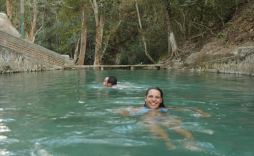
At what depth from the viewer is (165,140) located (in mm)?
3785

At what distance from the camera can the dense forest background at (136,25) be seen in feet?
77.3

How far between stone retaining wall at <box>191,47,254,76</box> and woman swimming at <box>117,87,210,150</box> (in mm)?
9433

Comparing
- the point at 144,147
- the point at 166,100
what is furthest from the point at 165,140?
the point at 166,100

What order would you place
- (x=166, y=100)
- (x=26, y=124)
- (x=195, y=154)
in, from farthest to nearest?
1. (x=166, y=100)
2. (x=26, y=124)
3. (x=195, y=154)

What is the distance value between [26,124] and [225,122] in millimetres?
3106

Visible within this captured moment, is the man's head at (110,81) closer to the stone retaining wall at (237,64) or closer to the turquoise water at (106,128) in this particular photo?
the turquoise water at (106,128)

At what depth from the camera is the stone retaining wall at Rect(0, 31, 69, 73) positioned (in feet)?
60.4

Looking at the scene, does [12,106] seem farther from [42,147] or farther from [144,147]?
[144,147]

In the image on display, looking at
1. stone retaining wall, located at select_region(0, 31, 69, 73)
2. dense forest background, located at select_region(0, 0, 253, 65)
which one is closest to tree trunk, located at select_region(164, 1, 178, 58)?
dense forest background, located at select_region(0, 0, 253, 65)

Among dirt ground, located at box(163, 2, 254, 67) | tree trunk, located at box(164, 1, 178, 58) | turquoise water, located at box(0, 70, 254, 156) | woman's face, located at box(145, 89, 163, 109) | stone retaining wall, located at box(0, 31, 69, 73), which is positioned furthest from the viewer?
tree trunk, located at box(164, 1, 178, 58)

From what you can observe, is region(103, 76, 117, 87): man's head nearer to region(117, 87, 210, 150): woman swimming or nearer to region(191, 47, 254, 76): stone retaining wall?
region(117, 87, 210, 150): woman swimming

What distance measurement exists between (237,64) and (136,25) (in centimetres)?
1676

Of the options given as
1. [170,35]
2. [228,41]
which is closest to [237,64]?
[228,41]

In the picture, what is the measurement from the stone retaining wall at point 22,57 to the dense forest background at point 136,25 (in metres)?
3.25
